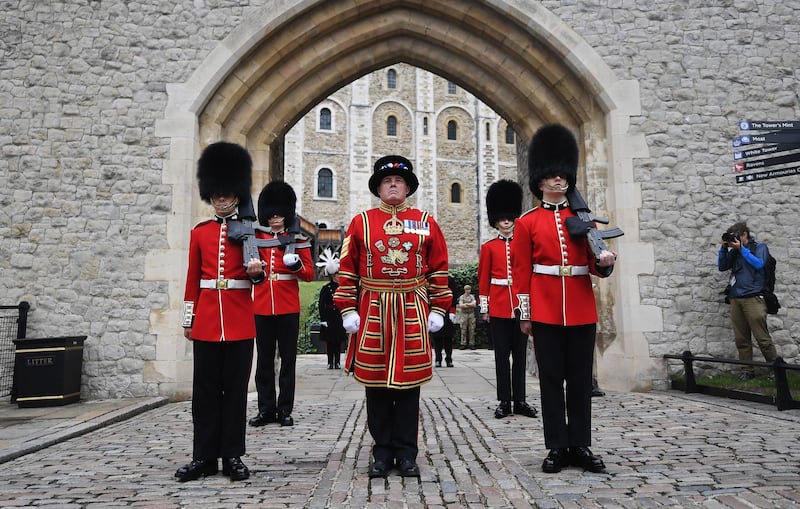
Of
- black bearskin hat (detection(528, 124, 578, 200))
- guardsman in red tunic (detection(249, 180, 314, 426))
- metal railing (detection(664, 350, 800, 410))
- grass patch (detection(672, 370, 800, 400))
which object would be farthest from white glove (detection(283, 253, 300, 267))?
grass patch (detection(672, 370, 800, 400))

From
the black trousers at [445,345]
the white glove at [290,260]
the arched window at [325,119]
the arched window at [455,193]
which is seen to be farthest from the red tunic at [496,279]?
the arched window at [455,193]

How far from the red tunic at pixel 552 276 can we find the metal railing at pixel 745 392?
2.84 meters

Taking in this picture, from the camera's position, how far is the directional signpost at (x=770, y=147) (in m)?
4.26

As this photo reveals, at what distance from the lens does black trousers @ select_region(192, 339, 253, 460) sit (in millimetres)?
3551

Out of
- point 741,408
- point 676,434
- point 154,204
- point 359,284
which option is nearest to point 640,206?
point 741,408

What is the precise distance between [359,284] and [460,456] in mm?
1343

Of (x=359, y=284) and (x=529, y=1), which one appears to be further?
(x=529, y=1)

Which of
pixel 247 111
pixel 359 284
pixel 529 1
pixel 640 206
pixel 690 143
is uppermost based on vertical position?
pixel 529 1

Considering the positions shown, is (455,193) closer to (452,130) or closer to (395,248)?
(452,130)

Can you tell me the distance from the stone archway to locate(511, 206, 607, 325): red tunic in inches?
164

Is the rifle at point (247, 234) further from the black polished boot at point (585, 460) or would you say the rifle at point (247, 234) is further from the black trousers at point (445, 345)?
the black trousers at point (445, 345)

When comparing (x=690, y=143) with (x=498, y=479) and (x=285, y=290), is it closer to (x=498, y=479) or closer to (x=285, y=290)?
(x=285, y=290)

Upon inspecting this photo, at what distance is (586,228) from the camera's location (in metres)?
3.66

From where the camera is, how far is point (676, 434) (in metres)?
4.60
